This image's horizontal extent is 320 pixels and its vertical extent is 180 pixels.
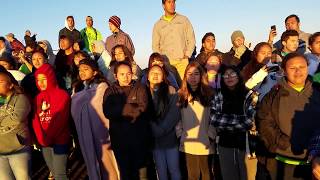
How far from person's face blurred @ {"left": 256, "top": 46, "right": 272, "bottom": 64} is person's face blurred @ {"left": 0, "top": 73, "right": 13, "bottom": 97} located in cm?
414

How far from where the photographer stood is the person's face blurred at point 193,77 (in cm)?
558

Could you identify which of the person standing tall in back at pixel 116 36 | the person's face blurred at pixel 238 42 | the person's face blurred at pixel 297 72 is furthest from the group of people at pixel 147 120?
the person standing tall in back at pixel 116 36

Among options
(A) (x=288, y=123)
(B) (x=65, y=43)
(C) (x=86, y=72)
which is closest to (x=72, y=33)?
(B) (x=65, y=43)

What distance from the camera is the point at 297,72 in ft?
12.0

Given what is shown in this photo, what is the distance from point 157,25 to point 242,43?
7.03ft

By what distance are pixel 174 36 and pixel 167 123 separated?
9.49 feet

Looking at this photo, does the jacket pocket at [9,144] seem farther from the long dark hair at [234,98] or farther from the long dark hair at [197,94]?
the long dark hair at [234,98]

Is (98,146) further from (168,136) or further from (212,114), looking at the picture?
(212,114)

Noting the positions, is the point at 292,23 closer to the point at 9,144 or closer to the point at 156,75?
the point at 156,75

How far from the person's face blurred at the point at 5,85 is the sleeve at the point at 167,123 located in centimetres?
219

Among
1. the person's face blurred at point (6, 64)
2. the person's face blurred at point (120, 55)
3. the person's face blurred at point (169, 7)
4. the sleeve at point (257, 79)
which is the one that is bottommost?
the sleeve at point (257, 79)

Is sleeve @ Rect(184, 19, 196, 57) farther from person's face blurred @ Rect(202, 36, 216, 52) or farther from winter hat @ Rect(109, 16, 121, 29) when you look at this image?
winter hat @ Rect(109, 16, 121, 29)

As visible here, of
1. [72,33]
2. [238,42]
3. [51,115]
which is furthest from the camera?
[72,33]

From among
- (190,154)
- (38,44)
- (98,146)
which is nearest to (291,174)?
(190,154)
